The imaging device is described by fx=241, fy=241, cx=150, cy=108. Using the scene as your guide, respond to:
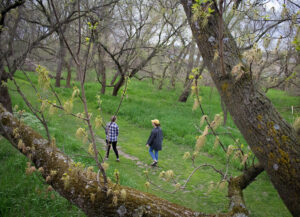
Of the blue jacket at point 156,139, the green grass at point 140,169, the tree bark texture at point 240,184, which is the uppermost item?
the tree bark texture at point 240,184

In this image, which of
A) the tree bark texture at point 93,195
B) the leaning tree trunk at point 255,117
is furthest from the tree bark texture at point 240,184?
the leaning tree trunk at point 255,117

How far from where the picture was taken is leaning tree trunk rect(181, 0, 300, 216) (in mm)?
1654

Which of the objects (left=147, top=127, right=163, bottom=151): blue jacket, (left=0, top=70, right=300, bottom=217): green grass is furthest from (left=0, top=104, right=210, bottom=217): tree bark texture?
(left=147, top=127, right=163, bottom=151): blue jacket

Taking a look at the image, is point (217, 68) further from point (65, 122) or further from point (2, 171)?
point (65, 122)

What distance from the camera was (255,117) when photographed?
1782 millimetres

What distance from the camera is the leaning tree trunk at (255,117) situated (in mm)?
1654

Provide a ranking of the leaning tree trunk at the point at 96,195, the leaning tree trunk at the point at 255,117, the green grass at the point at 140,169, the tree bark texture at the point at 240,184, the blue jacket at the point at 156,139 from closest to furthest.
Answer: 1. the leaning tree trunk at the point at 255,117
2. the leaning tree trunk at the point at 96,195
3. the tree bark texture at the point at 240,184
4. the green grass at the point at 140,169
5. the blue jacket at the point at 156,139

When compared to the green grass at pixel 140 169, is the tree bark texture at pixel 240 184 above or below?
above

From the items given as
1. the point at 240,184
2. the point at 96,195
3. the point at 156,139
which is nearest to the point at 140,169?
the point at 156,139

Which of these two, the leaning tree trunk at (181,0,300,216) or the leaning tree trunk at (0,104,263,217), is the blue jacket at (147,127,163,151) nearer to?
the leaning tree trunk at (0,104,263,217)

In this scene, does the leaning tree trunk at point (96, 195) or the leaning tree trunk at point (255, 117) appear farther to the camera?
the leaning tree trunk at point (96, 195)

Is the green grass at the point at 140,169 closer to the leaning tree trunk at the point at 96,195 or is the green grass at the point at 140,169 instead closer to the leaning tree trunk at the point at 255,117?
the leaning tree trunk at the point at 96,195

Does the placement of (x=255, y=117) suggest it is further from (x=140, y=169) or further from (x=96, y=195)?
(x=140, y=169)

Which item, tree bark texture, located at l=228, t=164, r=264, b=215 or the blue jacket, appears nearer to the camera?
tree bark texture, located at l=228, t=164, r=264, b=215
